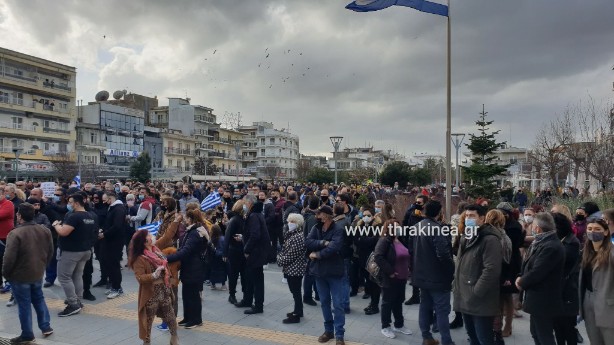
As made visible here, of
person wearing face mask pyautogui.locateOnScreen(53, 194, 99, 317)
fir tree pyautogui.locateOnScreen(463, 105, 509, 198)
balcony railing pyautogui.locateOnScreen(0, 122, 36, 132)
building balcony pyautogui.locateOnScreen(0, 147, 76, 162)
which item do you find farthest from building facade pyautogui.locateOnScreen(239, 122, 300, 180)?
person wearing face mask pyautogui.locateOnScreen(53, 194, 99, 317)

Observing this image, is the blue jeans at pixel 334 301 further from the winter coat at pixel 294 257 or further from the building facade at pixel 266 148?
the building facade at pixel 266 148

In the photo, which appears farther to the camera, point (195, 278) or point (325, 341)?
point (195, 278)

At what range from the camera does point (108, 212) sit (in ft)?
28.8

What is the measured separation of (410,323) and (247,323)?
259cm

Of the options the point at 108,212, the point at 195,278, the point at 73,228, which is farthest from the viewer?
the point at 108,212

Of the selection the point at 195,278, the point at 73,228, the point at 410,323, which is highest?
the point at 73,228

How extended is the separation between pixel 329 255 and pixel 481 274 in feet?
6.49

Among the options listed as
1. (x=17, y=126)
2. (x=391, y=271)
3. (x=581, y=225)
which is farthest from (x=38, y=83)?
(x=581, y=225)

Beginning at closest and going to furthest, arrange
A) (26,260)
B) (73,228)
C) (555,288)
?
(555,288), (26,260), (73,228)

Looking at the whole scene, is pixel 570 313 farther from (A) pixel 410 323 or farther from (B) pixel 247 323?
(B) pixel 247 323

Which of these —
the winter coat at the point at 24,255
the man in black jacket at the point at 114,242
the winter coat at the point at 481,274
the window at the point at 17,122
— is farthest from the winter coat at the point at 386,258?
the window at the point at 17,122

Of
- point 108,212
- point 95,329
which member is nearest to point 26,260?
point 95,329

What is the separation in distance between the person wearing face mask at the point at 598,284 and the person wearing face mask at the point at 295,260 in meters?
3.83

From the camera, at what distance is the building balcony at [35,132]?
153ft
